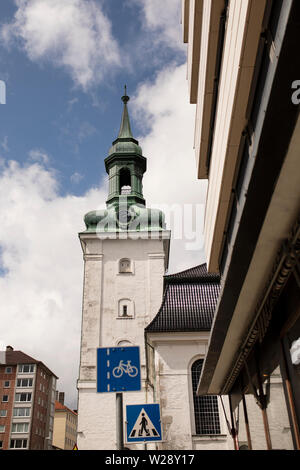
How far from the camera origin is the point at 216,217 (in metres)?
7.91

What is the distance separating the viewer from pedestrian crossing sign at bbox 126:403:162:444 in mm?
6355

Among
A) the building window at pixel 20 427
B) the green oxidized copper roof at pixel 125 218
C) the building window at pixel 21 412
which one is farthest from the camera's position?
the building window at pixel 21 412

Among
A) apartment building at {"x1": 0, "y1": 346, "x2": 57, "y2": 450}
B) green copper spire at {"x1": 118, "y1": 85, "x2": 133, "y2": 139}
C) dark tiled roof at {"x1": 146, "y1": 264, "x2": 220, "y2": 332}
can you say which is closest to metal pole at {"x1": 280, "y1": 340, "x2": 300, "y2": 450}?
dark tiled roof at {"x1": 146, "y1": 264, "x2": 220, "y2": 332}

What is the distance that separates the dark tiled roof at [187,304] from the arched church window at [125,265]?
862 cm

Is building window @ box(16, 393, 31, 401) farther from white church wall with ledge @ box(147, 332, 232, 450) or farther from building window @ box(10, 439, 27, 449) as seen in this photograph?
white church wall with ledge @ box(147, 332, 232, 450)

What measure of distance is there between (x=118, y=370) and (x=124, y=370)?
0.08 metres

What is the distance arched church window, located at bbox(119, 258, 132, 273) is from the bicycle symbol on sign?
26232mm

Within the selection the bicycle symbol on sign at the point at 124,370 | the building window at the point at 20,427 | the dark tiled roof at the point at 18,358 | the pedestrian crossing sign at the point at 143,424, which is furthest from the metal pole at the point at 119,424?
the dark tiled roof at the point at 18,358

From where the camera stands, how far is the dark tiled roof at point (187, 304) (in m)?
20.6

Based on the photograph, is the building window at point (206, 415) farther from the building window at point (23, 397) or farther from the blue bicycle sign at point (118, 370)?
the building window at point (23, 397)

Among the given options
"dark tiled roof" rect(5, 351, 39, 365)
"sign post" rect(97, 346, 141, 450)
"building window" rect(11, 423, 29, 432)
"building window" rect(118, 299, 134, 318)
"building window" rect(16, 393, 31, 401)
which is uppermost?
"dark tiled roof" rect(5, 351, 39, 365)

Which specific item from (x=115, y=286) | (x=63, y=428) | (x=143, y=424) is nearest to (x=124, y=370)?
(x=143, y=424)

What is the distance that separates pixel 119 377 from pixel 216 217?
3.28 meters
